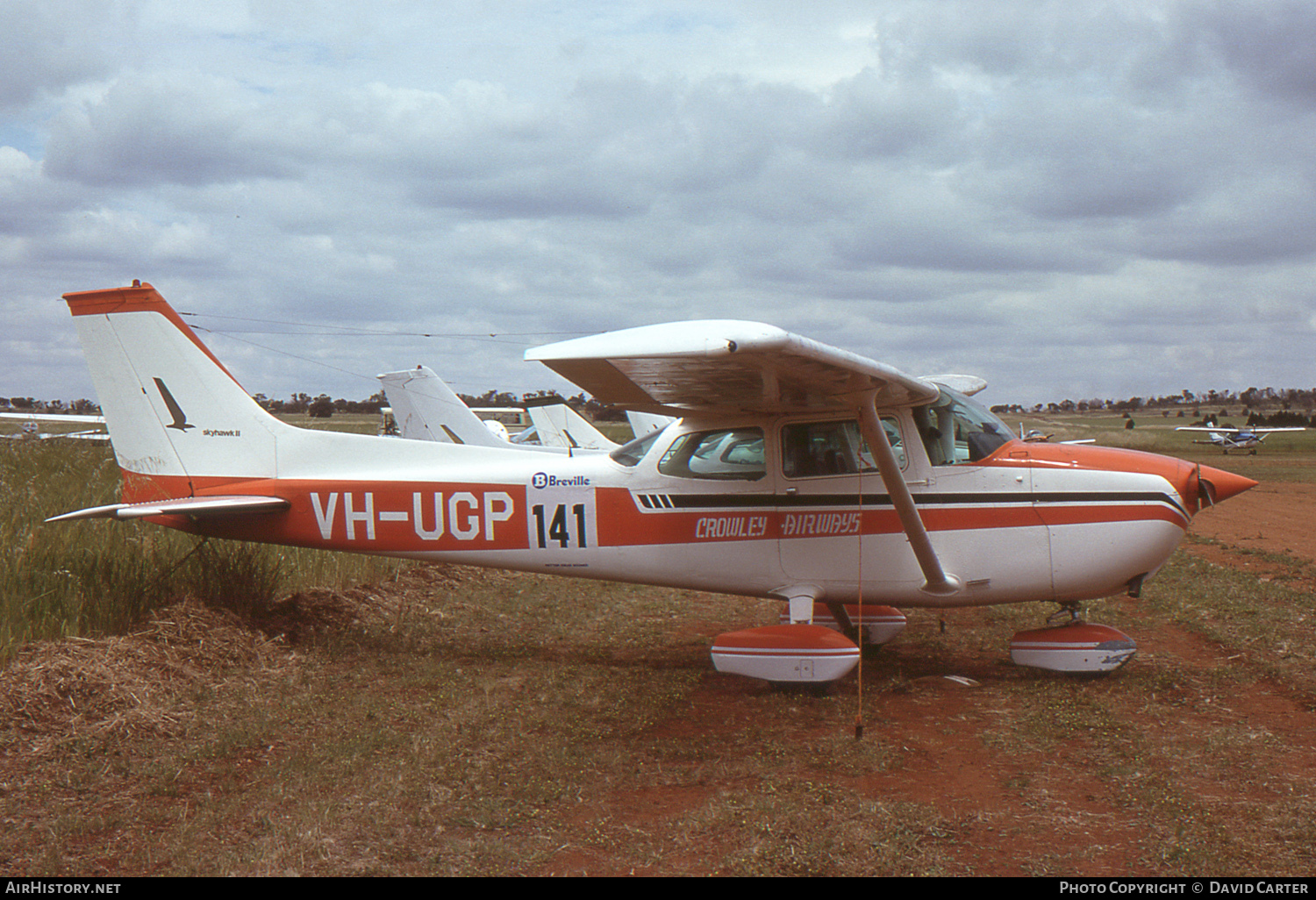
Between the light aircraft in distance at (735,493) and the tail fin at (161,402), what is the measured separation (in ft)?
0.06

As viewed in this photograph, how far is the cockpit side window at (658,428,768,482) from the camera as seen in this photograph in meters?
7.48

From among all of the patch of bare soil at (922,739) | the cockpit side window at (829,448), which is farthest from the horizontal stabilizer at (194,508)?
the cockpit side window at (829,448)

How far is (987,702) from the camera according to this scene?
6.74m

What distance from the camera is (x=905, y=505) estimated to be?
6.77m

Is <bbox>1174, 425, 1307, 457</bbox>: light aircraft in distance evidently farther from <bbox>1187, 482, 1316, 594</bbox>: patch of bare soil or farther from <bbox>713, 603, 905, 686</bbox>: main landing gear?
<bbox>713, 603, 905, 686</bbox>: main landing gear

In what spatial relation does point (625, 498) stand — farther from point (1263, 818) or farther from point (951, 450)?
point (1263, 818)

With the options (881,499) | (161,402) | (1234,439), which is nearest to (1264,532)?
(881,499)

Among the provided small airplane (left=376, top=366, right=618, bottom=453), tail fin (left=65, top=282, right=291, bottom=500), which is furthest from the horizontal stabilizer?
small airplane (left=376, top=366, right=618, bottom=453)

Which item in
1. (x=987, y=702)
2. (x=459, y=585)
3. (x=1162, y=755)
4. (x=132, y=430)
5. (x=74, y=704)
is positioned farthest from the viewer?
(x=459, y=585)

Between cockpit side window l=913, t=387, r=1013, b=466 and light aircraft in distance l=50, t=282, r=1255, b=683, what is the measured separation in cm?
2

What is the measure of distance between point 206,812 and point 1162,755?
18.3 feet
